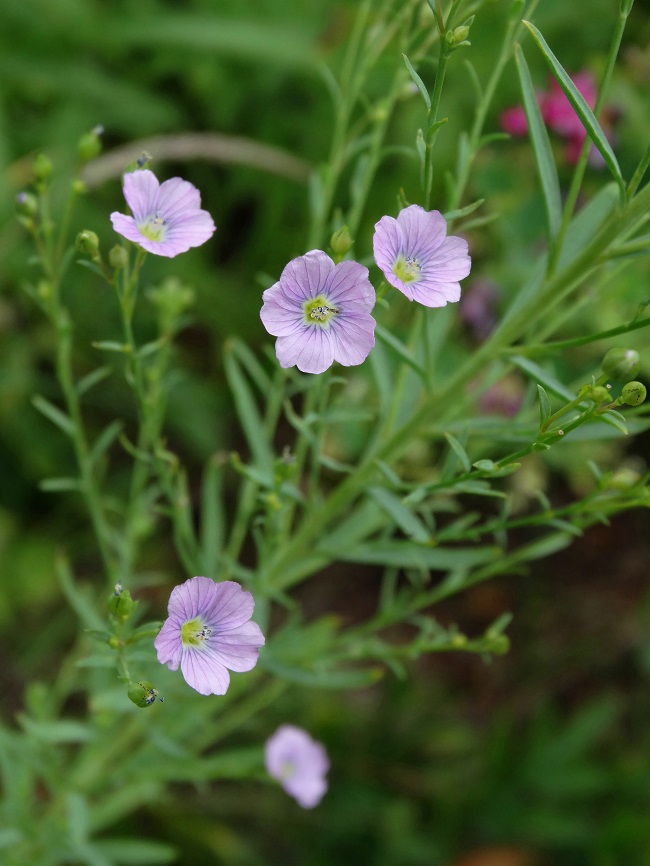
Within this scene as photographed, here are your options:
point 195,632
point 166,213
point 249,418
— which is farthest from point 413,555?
point 166,213

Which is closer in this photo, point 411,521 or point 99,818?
point 411,521

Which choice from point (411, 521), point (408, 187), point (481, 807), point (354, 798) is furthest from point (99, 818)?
point (408, 187)

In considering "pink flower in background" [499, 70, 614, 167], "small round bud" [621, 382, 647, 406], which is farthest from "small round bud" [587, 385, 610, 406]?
"pink flower in background" [499, 70, 614, 167]

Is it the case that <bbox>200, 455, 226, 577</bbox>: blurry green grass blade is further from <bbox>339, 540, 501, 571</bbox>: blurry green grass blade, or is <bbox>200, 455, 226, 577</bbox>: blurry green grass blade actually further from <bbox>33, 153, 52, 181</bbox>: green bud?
<bbox>33, 153, 52, 181</bbox>: green bud

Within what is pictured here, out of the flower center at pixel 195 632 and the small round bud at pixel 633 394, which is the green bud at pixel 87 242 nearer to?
the flower center at pixel 195 632

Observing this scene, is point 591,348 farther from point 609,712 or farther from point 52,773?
point 52,773
